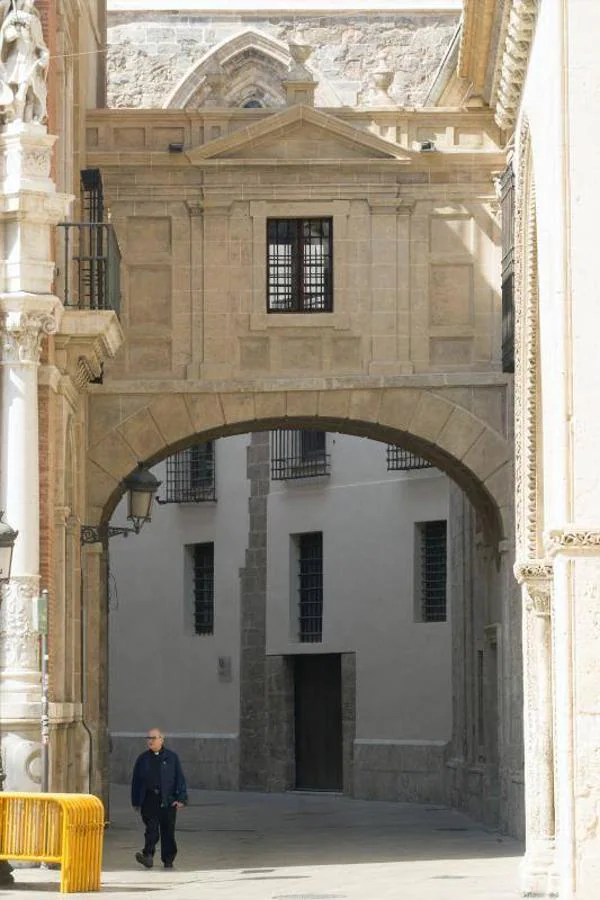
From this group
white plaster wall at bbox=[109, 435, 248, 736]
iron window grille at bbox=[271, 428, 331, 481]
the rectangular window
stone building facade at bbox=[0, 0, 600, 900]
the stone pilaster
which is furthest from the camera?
white plaster wall at bbox=[109, 435, 248, 736]

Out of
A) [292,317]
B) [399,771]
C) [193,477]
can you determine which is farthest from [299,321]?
[193,477]

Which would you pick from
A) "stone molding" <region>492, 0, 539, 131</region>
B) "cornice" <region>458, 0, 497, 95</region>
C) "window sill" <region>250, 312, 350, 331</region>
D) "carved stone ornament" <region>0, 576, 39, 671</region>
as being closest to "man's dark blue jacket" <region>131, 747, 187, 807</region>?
"carved stone ornament" <region>0, 576, 39, 671</region>

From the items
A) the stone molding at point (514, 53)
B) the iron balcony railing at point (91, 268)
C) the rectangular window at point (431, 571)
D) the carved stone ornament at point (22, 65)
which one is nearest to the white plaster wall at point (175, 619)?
the rectangular window at point (431, 571)

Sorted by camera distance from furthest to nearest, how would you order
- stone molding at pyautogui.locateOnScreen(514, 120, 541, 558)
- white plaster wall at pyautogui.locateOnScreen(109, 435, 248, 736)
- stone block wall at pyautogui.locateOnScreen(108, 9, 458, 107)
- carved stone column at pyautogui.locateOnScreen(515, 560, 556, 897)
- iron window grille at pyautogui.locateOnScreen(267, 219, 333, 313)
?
stone block wall at pyautogui.locateOnScreen(108, 9, 458, 107), white plaster wall at pyautogui.locateOnScreen(109, 435, 248, 736), iron window grille at pyautogui.locateOnScreen(267, 219, 333, 313), carved stone column at pyautogui.locateOnScreen(515, 560, 556, 897), stone molding at pyautogui.locateOnScreen(514, 120, 541, 558)

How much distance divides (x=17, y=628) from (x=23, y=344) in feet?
9.05

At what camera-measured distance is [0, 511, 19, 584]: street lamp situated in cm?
2008

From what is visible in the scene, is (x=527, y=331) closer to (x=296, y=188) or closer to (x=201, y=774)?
(x=296, y=188)

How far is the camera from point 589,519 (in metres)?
16.2

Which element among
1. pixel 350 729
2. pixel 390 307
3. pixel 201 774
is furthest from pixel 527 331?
pixel 201 774

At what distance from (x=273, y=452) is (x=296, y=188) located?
1264cm

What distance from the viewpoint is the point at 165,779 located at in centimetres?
2370

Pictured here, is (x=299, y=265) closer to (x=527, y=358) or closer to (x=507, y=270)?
(x=507, y=270)

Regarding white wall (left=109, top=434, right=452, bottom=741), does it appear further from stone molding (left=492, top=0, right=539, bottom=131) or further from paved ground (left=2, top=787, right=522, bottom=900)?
stone molding (left=492, top=0, right=539, bottom=131)

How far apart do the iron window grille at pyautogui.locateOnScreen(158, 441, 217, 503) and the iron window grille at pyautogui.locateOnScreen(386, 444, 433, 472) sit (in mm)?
4922
